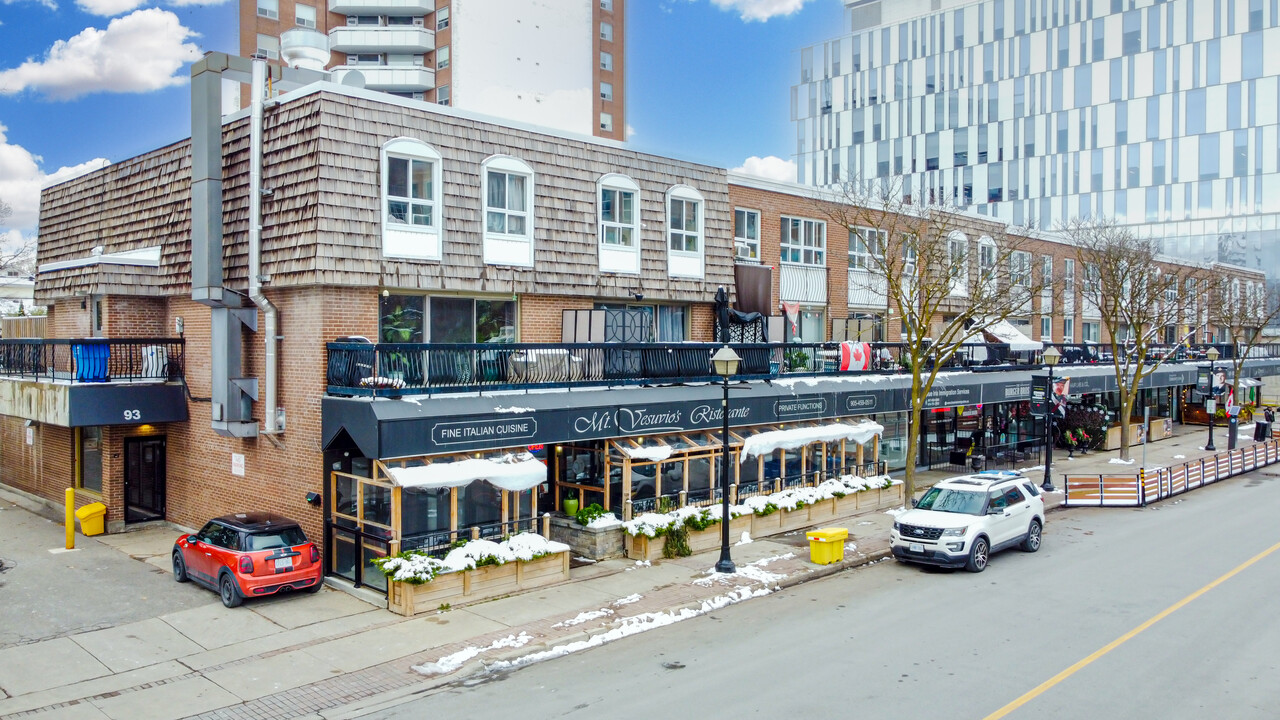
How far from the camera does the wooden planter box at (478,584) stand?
14.9 meters

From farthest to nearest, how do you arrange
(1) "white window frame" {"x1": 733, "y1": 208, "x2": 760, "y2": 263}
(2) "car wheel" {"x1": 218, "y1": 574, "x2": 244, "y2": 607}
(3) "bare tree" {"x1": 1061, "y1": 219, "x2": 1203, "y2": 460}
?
(3) "bare tree" {"x1": 1061, "y1": 219, "x2": 1203, "y2": 460}, (1) "white window frame" {"x1": 733, "y1": 208, "x2": 760, "y2": 263}, (2) "car wheel" {"x1": 218, "y1": 574, "x2": 244, "y2": 607}

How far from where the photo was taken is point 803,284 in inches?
1113

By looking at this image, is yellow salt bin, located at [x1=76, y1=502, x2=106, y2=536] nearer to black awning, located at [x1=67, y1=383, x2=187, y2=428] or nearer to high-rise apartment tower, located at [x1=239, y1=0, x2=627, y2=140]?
black awning, located at [x1=67, y1=383, x2=187, y2=428]

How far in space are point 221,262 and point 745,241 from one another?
45.5ft

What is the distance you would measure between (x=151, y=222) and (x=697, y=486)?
13938mm

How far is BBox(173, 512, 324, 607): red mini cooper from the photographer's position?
15125mm

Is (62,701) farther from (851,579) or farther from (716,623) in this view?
(851,579)

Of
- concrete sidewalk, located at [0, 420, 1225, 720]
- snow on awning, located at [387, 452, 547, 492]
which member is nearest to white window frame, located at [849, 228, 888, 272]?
concrete sidewalk, located at [0, 420, 1225, 720]

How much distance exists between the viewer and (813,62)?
9731cm

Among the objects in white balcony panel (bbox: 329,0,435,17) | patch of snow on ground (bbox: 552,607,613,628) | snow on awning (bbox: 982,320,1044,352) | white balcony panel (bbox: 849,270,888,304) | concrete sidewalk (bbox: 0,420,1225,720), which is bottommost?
concrete sidewalk (bbox: 0,420,1225,720)

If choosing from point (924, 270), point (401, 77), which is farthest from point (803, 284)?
point (401, 77)

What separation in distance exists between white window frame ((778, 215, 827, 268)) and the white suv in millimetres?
10107

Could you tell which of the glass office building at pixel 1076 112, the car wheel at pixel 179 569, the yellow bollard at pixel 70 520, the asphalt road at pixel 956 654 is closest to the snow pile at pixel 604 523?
the asphalt road at pixel 956 654

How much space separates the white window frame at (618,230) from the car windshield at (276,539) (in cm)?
893
